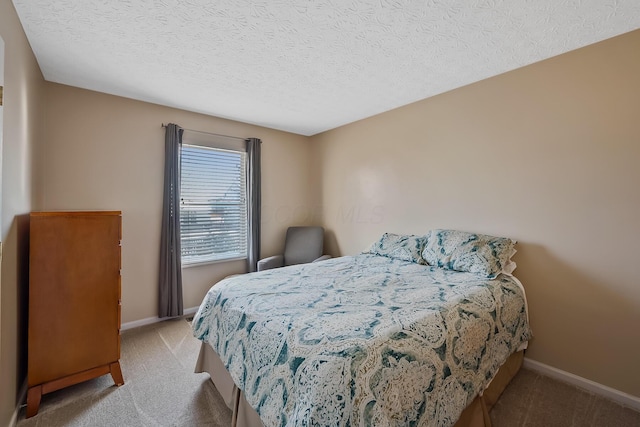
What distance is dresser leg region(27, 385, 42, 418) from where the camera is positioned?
168cm

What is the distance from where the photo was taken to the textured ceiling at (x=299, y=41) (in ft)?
5.18

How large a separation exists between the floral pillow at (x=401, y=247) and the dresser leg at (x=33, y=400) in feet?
9.27

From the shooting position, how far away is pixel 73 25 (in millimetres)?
1719

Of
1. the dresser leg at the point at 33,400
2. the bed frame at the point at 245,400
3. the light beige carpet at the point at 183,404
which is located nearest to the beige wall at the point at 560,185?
the light beige carpet at the point at 183,404

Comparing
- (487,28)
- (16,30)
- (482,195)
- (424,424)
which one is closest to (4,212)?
(16,30)

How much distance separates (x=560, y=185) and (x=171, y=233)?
369 centimetres

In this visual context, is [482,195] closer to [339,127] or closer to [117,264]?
[339,127]

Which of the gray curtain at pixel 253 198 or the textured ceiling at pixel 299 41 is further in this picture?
the gray curtain at pixel 253 198

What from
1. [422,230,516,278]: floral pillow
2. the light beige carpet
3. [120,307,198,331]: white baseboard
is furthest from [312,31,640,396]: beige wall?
[120,307,198,331]: white baseboard

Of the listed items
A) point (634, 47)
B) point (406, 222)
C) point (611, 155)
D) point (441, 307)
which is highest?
point (634, 47)

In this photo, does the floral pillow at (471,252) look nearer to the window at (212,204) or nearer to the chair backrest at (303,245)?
the chair backrest at (303,245)

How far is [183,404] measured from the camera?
180 cm

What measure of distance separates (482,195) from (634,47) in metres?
1.32

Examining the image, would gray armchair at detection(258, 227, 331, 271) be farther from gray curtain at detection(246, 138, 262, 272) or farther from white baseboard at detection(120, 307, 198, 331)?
white baseboard at detection(120, 307, 198, 331)
